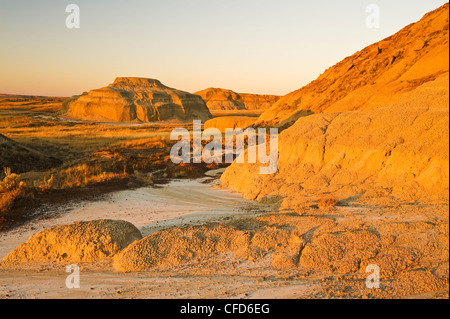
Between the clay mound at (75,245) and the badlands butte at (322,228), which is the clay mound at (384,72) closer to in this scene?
the badlands butte at (322,228)

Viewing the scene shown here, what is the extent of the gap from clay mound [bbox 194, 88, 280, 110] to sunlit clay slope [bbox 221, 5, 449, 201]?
10006cm

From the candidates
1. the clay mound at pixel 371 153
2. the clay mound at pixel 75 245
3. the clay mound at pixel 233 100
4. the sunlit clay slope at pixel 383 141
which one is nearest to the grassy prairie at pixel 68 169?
the clay mound at pixel 75 245

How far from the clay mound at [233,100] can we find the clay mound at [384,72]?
9252 cm

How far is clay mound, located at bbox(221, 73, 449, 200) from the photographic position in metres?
6.79

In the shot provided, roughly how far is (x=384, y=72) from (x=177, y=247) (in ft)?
36.0

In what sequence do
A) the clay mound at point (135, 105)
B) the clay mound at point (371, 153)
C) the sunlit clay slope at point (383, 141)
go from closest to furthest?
the clay mound at point (371, 153)
the sunlit clay slope at point (383, 141)
the clay mound at point (135, 105)

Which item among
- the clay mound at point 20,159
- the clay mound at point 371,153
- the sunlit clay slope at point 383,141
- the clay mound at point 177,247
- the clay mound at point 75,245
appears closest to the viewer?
the clay mound at point 177,247

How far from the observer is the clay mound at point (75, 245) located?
20.0 feet

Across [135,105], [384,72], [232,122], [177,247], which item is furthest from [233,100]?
[177,247]

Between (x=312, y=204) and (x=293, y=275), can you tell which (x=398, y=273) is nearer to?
(x=293, y=275)

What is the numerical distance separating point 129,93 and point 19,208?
5723 centimetres

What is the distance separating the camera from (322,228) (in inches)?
229

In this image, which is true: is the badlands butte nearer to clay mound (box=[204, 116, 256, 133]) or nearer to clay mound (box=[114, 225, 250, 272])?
clay mound (box=[114, 225, 250, 272])

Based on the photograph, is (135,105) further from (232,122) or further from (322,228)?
(322,228)
